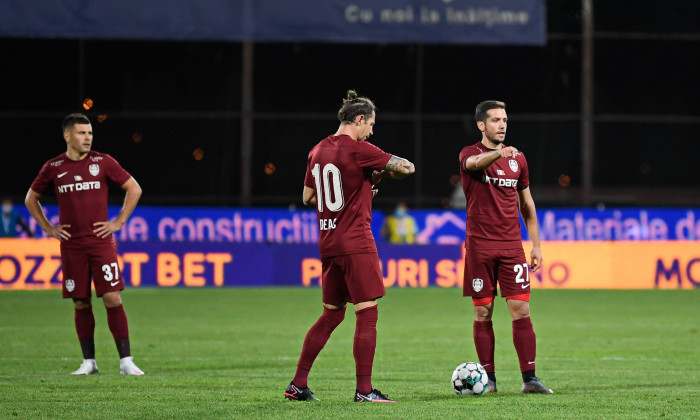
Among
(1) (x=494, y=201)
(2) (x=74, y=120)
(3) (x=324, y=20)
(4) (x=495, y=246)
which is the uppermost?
(3) (x=324, y=20)

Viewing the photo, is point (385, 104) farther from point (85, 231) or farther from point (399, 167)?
point (399, 167)

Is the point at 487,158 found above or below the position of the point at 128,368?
above

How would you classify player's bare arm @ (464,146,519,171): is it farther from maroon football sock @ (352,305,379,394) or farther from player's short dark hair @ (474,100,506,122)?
maroon football sock @ (352,305,379,394)

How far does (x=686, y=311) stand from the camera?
17.9 meters

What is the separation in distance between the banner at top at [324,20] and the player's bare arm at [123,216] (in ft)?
48.2

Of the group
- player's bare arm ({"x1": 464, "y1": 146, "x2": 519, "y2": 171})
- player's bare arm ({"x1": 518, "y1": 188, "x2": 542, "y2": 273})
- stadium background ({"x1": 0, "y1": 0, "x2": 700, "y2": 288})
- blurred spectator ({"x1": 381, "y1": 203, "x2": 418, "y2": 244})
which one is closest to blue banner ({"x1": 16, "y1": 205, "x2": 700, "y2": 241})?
stadium background ({"x1": 0, "y1": 0, "x2": 700, "y2": 288})

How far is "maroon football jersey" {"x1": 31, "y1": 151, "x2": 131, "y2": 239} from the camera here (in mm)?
10273

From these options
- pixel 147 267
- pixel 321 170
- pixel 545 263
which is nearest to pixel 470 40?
pixel 545 263

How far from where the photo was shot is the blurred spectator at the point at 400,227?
26141 mm

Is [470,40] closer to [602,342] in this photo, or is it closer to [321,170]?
[602,342]

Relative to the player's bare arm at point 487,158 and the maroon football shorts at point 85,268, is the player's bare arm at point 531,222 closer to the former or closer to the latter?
the player's bare arm at point 487,158

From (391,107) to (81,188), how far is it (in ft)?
88.6

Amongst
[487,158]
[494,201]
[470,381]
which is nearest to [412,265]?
[494,201]

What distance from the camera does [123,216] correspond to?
10.5 metres
